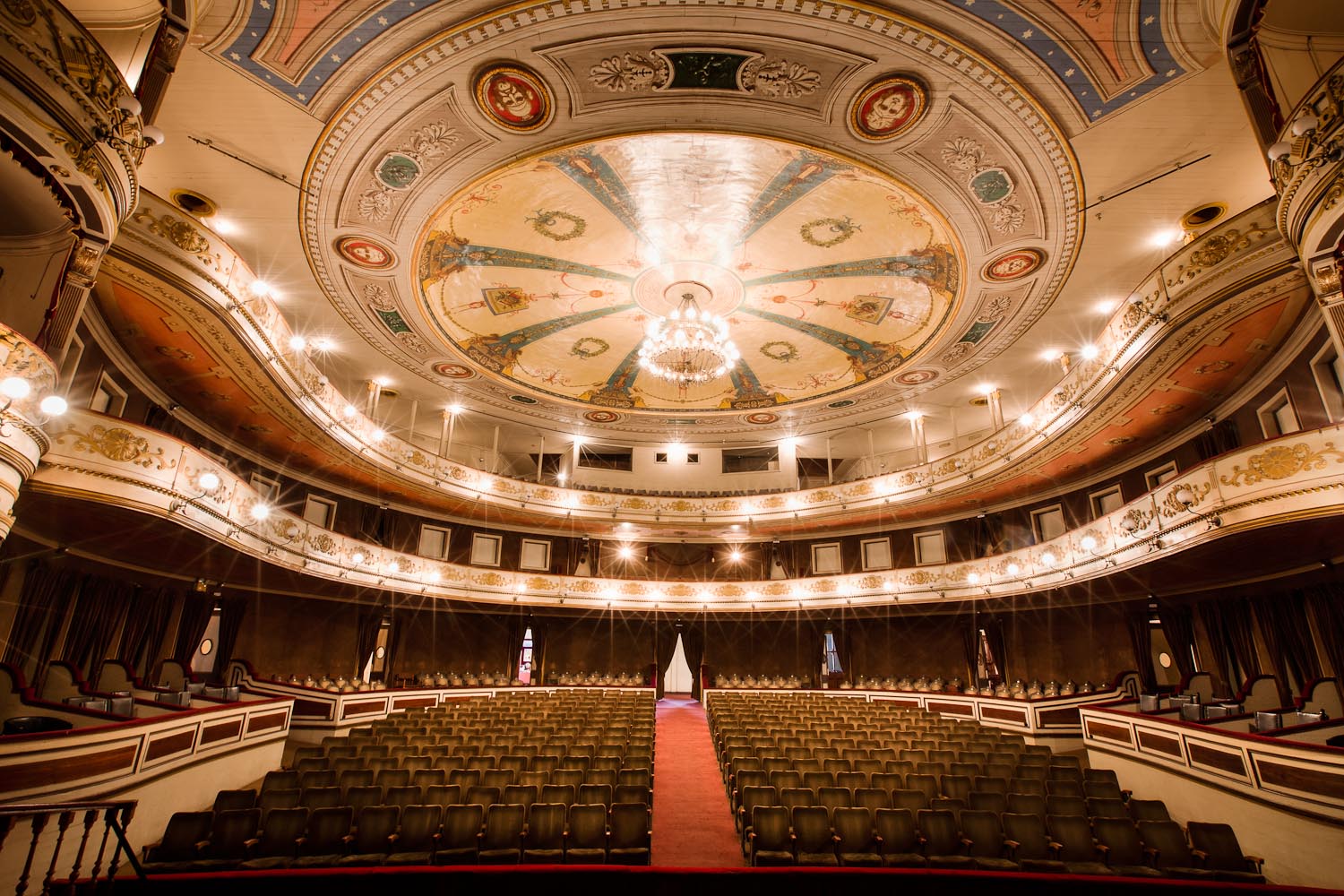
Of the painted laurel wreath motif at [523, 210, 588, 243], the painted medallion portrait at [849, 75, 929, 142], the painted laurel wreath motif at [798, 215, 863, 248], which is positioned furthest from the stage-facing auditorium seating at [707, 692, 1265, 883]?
the painted laurel wreath motif at [523, 210, 588, 243]

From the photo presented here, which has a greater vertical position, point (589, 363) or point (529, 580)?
point (589, 363)

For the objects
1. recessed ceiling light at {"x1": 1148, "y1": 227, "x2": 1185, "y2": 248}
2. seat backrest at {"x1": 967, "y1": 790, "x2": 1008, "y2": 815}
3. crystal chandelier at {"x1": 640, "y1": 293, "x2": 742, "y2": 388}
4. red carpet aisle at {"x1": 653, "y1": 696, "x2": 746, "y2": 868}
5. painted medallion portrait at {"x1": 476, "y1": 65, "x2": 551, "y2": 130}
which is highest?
painted medallion portrait at {"x1": 476, "y1": 65, "x2": 551, "y2": 130}

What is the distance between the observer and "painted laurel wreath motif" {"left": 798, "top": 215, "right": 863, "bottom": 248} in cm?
1113

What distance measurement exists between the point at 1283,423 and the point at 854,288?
733cm

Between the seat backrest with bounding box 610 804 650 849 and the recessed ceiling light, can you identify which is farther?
the recessed ceiling light

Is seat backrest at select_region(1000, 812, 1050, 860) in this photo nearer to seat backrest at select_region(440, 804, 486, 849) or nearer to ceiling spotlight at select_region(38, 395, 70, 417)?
seat backrest at select_region(440, 804, 486, 849)

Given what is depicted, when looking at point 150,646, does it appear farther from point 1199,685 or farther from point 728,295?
point 1199,685

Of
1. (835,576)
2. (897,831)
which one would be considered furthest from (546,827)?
(835,576)

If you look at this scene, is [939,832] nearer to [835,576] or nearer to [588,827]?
[588,827]

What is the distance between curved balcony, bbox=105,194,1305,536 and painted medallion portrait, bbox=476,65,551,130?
156 inches

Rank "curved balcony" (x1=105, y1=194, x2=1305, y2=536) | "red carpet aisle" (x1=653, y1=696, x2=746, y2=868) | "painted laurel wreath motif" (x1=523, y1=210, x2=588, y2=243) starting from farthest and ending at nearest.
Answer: "painted laurel wreath motif" (x1=523, y1=210, x2=588, y2=243), "curved balcony" (x1=105, y1=194, x2=1305, y2=536), "red carpet aisle" (x1=653, y1=696, x2=746, y2=868)

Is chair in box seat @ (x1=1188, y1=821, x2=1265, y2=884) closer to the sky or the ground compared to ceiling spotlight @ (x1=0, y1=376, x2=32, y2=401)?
closer to the ground

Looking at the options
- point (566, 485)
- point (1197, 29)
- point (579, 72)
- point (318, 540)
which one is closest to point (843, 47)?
point (579, 72)

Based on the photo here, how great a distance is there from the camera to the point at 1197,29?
6.81 meters
